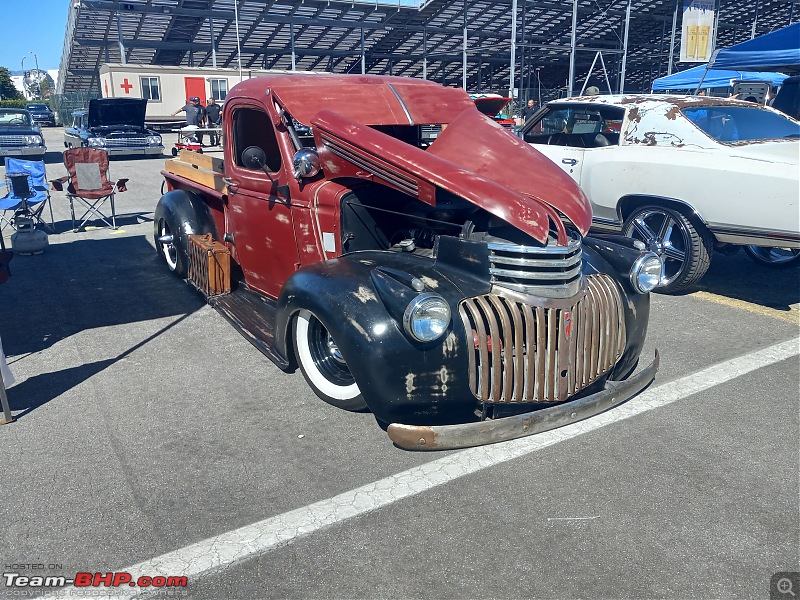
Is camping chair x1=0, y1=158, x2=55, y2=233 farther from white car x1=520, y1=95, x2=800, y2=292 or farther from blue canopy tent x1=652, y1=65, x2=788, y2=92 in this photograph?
blue canopy tent x1=652, y1=65, x2=788, y2=92

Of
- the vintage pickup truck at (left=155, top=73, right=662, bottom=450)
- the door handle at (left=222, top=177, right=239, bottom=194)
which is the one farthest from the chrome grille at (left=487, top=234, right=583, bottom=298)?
the door handle at (left=222, top=177, right=239, bottom=194)

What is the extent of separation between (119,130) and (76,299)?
51.7 feet

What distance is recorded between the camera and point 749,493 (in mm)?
3188

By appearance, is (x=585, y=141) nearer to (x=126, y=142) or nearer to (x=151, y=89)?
(x=126, y=142)

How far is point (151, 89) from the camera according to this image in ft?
96.5

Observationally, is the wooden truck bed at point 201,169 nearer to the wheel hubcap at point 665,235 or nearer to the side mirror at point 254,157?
the side mirror at point 254,157

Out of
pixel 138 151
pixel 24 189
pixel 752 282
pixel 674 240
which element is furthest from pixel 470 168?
pixel 138 151

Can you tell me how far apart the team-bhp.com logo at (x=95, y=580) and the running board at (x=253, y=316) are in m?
1.72

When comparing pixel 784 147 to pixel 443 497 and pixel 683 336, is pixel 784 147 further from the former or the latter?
pixel 443 497

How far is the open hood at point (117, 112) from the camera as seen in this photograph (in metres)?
19.9

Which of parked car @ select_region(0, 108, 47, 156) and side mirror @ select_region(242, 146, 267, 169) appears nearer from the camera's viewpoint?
side mirror @ select_region(242, 146, 267, 169)

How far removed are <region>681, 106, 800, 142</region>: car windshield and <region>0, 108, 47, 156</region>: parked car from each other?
18627 millimetres

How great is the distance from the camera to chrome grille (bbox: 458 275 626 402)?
3277mm

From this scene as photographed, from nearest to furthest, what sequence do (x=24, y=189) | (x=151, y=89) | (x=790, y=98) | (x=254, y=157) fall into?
1. (x=254, y=157)
2. (x=24, y=189)
3. (x=790, y=98)
4. (x=151, y=89)
